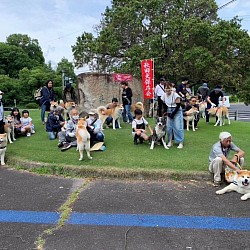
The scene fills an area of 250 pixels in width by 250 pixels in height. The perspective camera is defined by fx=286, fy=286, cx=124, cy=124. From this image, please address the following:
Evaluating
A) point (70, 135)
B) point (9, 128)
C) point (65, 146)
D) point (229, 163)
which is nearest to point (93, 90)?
point (9, 128)

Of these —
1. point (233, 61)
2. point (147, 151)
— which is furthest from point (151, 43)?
point (147, 151)

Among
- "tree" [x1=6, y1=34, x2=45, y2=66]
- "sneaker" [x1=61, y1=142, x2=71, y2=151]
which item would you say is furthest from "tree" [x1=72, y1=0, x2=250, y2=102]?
"tree" [x1=6, y1=34, x2=45, y2=66]

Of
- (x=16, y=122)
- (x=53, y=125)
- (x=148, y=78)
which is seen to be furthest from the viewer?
(x=148, y=78)

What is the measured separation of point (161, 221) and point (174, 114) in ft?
12.8

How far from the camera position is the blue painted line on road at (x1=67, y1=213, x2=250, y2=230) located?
366 centimetres

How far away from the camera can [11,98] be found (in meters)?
37.9

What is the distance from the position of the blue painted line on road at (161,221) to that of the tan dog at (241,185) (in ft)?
2.87

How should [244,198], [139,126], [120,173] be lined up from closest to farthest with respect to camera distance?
[244,198], [120,173], [139,126]

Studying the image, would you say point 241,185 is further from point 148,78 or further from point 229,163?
point 148,78

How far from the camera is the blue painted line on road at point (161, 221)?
144 inches

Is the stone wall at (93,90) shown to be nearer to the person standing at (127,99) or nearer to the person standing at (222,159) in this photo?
the person standing at (127,99)

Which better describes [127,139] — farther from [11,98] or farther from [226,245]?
[11,98]

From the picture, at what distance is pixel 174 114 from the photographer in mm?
7289

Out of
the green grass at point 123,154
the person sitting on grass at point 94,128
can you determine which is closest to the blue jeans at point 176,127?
the green grass at point 123,154
